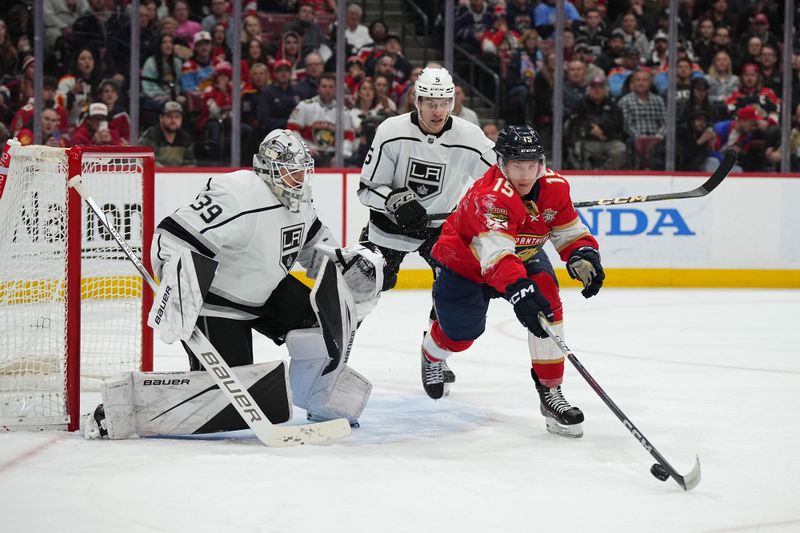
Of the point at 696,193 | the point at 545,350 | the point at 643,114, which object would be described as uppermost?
the point at 643,114

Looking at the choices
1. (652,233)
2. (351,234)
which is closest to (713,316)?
(652,233)

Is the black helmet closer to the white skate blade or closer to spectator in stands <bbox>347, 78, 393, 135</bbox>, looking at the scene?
the white skate blade

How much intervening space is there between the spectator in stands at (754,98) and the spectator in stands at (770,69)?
0.03 metres

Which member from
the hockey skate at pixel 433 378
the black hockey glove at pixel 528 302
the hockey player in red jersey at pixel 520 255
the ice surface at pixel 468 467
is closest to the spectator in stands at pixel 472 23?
the ice surface at pixel 468 467

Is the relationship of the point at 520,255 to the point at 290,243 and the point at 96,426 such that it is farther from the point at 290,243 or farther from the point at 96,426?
the point at 96,426

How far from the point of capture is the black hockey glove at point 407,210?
4180mm

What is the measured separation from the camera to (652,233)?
7531 millimetres

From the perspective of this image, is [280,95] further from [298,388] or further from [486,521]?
[486,521]

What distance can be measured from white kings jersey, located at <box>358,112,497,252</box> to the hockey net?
82 centimetres

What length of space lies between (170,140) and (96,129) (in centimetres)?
44

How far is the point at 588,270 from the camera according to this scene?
3408 mm

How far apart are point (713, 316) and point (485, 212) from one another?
3.35 m

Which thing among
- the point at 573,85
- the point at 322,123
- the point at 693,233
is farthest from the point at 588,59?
the point at 322,123

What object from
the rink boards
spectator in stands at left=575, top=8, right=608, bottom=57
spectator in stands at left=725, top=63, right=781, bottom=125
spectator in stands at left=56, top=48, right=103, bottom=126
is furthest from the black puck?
spectator in stands at left=725, top=63, right=781, bottom=125
